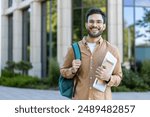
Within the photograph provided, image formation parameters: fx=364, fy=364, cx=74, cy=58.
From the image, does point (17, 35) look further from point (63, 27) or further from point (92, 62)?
point (92, 62)

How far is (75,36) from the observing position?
23516mm

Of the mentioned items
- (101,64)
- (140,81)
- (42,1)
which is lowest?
(140,81)

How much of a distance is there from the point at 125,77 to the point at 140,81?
0.80 metres

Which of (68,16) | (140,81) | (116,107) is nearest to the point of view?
(116,107)

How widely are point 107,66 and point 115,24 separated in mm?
19462

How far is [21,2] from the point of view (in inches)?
1293

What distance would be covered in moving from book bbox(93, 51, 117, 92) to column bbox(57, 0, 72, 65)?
65.4ft

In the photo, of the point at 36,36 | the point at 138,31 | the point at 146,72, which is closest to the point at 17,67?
the point at 36,36

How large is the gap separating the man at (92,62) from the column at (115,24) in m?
19.0

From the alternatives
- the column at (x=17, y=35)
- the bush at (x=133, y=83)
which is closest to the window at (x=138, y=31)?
the bush at (x=133, y=83)

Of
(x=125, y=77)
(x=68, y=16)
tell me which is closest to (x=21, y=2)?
(x=68, y=16)

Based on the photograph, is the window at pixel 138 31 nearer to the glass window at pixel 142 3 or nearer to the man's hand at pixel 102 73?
the glass window at pixel 142 3

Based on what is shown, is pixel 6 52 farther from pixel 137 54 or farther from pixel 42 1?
pixel 137 54

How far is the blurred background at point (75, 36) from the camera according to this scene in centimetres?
2050
